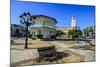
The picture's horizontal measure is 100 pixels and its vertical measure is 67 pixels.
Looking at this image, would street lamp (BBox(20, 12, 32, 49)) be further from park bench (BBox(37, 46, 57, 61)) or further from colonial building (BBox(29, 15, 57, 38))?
park bench (BBox(37, 46, 57, 61))

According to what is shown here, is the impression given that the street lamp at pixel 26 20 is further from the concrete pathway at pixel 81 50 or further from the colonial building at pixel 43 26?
the concrete pathway at pixel 81 50

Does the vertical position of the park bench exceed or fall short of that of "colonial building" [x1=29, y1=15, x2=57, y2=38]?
it falls short

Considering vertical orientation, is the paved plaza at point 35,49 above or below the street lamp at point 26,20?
below

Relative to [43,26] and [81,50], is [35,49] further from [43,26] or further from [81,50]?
[81,50]

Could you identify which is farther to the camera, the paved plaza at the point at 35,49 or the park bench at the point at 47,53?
the park bench at the point at 47,53

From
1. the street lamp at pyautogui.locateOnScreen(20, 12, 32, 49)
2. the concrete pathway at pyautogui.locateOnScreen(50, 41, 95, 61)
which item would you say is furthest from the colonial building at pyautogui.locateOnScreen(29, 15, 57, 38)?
the concrete pathway at pyautogui.locateOnScreen(50, 41, 95, 61)

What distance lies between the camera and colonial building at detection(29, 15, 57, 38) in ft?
7.95

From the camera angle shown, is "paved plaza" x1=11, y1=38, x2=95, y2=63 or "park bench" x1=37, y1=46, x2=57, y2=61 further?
"park bench" x1=37, y1=46, x2=57, y2=61

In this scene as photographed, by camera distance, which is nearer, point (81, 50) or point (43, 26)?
point (43, 26)

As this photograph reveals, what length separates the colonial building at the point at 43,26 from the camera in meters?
2.42

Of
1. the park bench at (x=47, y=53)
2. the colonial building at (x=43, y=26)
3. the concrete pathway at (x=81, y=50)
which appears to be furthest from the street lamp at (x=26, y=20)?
the concrete pathway at (x=81, y=50)

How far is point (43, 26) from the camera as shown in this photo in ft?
8.11

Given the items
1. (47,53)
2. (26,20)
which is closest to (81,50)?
(47,53)
